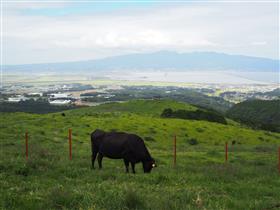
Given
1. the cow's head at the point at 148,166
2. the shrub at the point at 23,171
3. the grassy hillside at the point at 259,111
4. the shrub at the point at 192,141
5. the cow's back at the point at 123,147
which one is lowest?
the grassy hillside at the point at 259,111

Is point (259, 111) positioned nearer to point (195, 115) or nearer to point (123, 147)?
point (195, 115)

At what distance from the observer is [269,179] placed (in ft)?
55.5

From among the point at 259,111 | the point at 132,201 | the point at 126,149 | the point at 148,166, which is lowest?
the point at 259,111

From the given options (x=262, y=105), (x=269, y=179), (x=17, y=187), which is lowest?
(x=262, y=105)

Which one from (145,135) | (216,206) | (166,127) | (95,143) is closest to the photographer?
(216,206)

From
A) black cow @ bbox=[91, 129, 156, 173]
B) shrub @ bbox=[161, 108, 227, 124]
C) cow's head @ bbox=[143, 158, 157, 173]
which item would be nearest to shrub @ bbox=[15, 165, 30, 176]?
black cow @ bbox=[91, 129, 156, 173]

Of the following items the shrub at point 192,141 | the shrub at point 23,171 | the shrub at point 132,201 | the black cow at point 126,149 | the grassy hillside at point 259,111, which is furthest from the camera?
the grassy hillside at point 259,111

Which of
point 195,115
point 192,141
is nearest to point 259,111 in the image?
point 195,115

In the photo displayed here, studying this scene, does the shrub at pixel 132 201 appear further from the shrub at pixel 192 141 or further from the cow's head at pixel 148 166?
the shrub at pixel 192 141

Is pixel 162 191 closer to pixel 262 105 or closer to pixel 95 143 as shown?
pixel 95 143

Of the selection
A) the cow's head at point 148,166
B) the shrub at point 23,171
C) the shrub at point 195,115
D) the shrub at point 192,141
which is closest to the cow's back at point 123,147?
the cow's head at point 148,166

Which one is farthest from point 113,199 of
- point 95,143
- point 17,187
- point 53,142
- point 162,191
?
point 53,142

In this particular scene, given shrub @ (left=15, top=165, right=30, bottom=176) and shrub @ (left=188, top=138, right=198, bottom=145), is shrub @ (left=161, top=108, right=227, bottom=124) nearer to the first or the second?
shrub @ (left=188, top=138, right=198, bottom=145)

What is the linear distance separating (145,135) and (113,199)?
3887 cm
